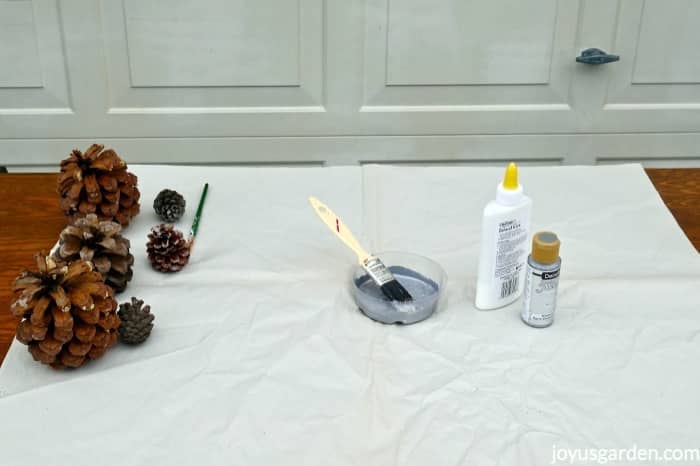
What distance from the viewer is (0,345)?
2.42 ft

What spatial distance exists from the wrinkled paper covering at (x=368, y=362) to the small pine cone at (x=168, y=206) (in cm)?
2

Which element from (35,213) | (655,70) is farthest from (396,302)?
(655,70)

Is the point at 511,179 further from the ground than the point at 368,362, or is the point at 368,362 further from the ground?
the point at 511,179

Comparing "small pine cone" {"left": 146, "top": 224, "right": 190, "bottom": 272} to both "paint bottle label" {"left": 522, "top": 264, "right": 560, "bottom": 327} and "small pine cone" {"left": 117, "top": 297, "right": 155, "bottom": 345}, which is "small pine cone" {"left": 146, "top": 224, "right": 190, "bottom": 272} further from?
"paint bottle label" {"left": 522, "top": 264, "right": 560, "bottom": 327}

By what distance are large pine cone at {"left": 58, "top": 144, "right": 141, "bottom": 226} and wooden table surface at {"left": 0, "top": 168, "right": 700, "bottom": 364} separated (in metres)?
0.07

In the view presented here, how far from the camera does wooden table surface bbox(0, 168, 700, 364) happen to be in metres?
0.90

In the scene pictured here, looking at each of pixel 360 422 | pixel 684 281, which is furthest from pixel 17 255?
pixel 684 281

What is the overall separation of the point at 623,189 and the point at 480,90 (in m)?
0.67

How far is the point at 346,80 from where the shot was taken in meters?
1.63

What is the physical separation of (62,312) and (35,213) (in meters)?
0.41

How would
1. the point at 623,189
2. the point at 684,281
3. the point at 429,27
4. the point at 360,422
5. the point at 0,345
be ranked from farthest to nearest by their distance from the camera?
the point at 429,27 → the point at 623,189 → the point at 684,281 → the point at 0,345 → the point at 360,422

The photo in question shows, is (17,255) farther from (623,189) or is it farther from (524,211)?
(623,189)

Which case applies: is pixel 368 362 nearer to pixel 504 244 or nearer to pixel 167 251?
pixel 504 244

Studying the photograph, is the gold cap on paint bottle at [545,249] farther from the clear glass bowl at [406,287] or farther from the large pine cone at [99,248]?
the large pine cone at [99,248]
